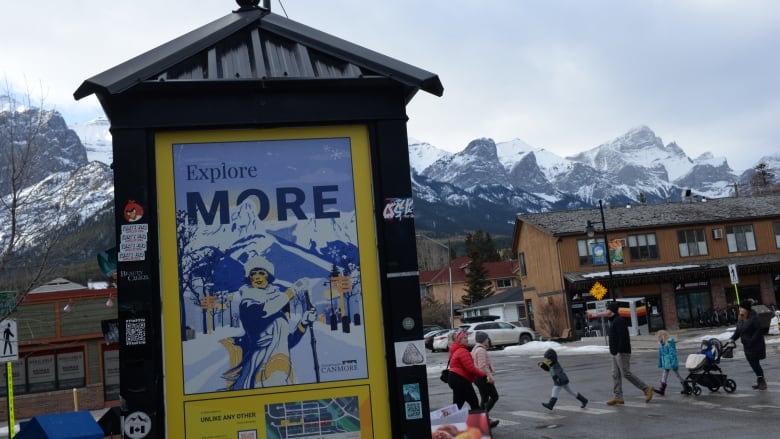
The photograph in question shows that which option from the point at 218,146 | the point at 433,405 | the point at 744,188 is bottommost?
the point at 433,405

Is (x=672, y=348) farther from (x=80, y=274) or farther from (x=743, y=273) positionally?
(x=80, y=274)

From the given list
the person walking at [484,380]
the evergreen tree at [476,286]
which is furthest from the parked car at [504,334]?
the evergreen tree at [476,286]

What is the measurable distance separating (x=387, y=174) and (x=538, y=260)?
4695 cm

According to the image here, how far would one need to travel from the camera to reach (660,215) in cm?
5012

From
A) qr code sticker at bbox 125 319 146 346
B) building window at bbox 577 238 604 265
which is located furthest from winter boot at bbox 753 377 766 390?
building window at bbox 577 238 604 265

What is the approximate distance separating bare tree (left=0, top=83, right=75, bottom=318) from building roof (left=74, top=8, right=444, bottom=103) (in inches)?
417

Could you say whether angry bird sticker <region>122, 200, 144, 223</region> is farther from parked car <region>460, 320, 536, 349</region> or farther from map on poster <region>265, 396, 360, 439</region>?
parked car <region>460, 320, 536, 349</region>

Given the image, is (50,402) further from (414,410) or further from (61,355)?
(414,410)

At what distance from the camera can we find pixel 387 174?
5.65 meters

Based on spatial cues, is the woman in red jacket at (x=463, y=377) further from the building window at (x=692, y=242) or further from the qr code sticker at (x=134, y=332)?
the building window at (x=692, y=242)

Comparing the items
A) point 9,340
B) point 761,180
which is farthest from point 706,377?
point 761,180

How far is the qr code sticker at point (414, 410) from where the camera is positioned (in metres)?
5.49

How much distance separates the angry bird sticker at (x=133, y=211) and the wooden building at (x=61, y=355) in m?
21.9

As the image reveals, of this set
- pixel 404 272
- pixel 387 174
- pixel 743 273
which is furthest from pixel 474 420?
pixel 743 273
